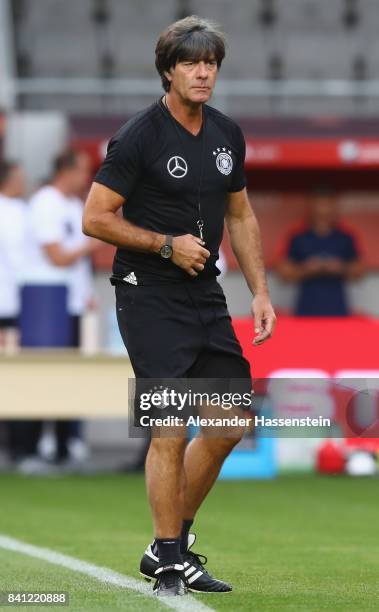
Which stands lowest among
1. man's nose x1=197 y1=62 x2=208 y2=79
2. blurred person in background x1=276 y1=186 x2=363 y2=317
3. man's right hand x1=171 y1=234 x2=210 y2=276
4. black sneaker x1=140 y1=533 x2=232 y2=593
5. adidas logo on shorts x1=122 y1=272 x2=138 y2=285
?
black sneaker x1=140 y1=533 x2=232 y2=593

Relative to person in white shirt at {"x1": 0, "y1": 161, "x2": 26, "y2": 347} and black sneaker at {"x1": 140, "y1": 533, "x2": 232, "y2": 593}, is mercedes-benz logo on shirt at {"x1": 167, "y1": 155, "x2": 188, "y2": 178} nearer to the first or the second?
black sneaker at {"x1": 140, "y1": 533, "x2": 232, "y2": 593}

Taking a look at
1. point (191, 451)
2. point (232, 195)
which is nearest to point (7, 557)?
point (191, 451)

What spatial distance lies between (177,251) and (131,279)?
26 centimetres

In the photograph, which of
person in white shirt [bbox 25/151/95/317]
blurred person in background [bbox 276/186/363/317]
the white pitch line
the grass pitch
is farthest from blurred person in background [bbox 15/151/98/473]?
the white pitch line

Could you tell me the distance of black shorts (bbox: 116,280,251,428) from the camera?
18.1 feet

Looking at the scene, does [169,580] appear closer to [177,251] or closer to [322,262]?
[177,251]

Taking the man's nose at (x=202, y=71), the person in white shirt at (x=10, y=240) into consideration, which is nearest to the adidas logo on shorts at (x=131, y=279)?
the man's nose at (x=202, y=71)

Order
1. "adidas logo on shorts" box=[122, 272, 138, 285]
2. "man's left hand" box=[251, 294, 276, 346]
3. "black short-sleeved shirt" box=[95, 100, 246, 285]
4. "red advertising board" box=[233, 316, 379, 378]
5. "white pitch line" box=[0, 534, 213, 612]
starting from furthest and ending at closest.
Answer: "red advertising board" box=[233, 316, 379, 378] → "man's left hand" box=[251, 294, 276, 346] → "adidas logo on shorts" box=[122, 272, 138, 285] → "black short-sleeved shirt" box=[95, 100, 246, 285] → "white pitch line" box=[0, 534, 213, 612]

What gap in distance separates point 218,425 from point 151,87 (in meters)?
10.0

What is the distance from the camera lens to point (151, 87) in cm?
1533

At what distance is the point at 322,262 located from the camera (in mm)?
13992

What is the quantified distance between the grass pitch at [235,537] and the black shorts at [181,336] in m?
0.78

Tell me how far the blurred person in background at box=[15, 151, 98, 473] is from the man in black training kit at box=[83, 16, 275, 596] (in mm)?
6133

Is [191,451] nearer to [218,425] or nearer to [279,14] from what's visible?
[218,425]
